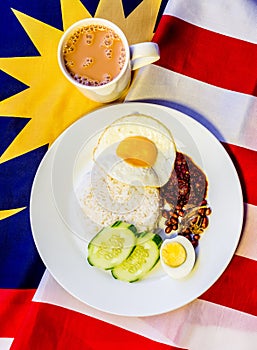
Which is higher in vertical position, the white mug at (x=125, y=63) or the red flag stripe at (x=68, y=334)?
the white mug at (x=125, y=63)

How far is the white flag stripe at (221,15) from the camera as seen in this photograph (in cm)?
123

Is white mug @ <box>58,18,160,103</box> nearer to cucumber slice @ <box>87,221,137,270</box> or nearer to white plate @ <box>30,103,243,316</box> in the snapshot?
white plate @ <box>30,103,243,316</box>

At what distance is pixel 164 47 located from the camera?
1.24m

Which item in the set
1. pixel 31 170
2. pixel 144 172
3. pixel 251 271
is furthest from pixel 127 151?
pixel 251 271

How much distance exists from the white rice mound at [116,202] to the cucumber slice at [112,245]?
16 millimetres

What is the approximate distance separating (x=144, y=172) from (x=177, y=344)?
0.33 meters

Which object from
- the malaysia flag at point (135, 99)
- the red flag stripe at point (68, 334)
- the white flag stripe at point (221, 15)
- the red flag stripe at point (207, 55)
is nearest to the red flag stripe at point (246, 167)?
the malaysia flag at point (135, 99)

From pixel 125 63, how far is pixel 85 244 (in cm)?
35

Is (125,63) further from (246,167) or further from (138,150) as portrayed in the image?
(246,167)

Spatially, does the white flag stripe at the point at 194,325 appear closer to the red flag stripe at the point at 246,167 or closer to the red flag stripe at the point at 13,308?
the red flag stripe at the point at 13,308

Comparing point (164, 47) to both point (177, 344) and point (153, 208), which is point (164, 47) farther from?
point (177, 344)

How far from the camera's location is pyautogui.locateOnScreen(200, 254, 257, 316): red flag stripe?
1.20m

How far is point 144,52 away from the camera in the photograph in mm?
1123

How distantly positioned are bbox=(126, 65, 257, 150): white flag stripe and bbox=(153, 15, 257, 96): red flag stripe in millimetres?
18
